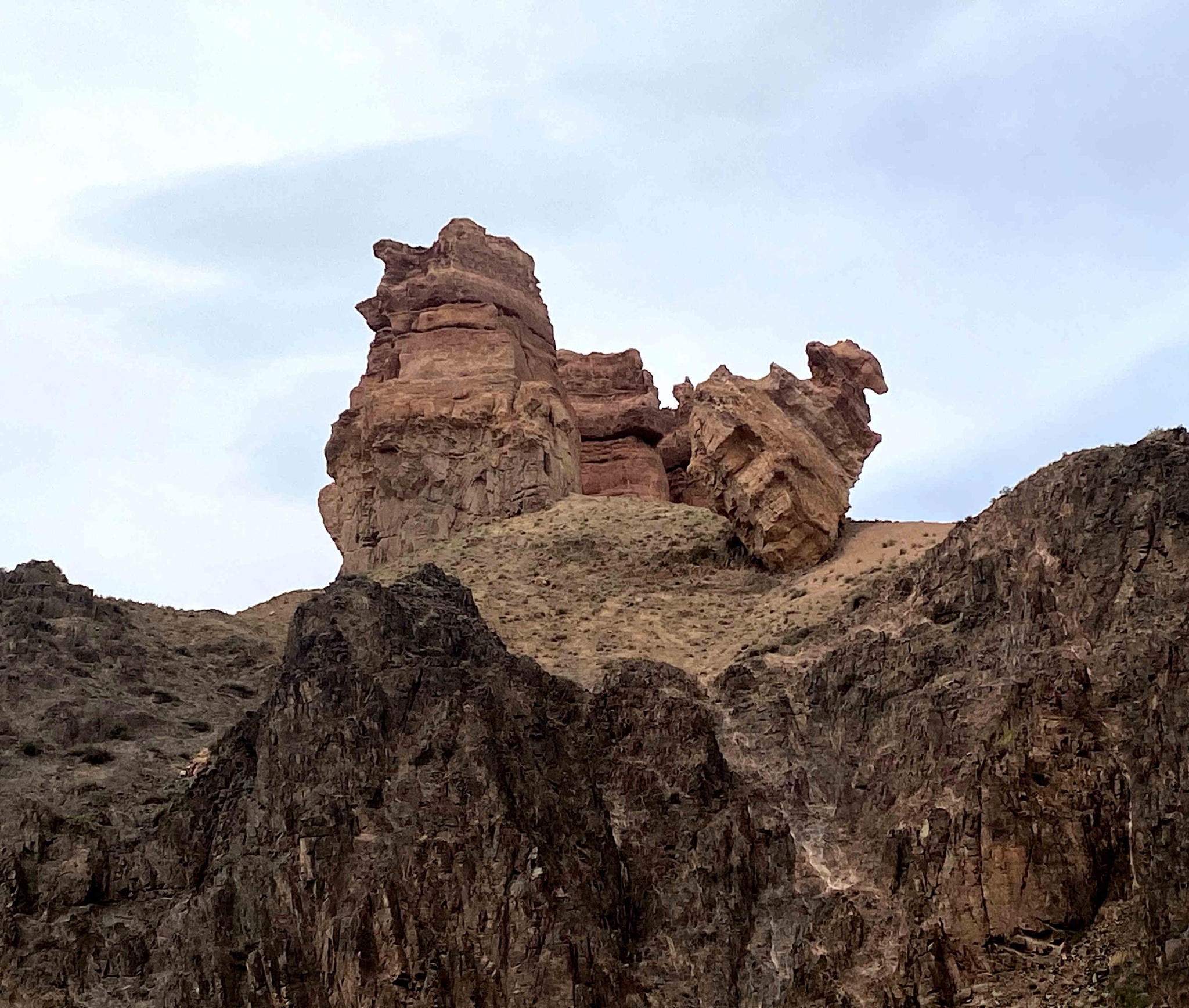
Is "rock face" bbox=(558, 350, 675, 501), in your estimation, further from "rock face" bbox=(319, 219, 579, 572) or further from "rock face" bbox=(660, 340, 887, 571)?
"rock face" bbox=(660, 340, 887, 571)

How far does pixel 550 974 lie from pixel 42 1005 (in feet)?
30.1

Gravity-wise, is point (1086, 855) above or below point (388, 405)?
below

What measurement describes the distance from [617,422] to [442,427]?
19351 millimetres

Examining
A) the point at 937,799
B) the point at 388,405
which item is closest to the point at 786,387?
the point at 388,405

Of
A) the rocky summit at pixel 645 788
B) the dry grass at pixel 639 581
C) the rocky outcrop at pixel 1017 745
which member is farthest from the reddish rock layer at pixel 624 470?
the rocky outcrop at pixel 1017 745

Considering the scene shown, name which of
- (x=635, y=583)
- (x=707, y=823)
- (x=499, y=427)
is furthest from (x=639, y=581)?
(x=707, y=823)

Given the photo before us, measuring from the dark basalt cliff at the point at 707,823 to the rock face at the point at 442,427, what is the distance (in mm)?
18827

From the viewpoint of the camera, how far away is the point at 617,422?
75.0m

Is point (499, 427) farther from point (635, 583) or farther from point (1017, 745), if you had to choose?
point (1017, 745)

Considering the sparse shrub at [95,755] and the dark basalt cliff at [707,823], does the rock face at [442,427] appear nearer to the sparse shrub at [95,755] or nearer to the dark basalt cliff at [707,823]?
the sparse shrub at [95,755]

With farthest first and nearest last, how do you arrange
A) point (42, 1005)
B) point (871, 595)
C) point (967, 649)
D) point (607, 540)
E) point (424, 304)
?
point (424, 304)
point (607, 540)
point (871, 595)
point (967, 649)
point (42, 1005)

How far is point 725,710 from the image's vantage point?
36.9 metres

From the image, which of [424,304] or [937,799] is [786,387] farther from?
[937,799]

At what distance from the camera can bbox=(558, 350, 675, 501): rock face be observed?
7256 cm
